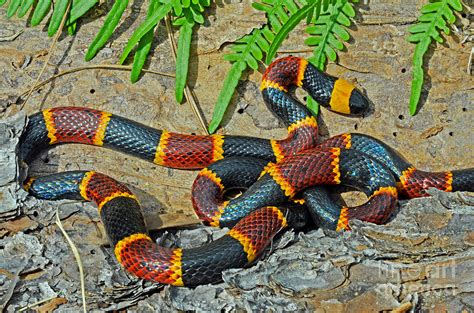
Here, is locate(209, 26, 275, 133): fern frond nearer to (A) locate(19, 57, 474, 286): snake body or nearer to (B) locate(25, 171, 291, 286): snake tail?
(A) locate(19, 57, 474, 286): snake body

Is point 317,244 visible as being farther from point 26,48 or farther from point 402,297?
point 26,48

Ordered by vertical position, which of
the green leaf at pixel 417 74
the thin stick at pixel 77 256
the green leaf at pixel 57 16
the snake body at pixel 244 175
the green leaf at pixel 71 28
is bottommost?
the thin stick at pixel 77 256

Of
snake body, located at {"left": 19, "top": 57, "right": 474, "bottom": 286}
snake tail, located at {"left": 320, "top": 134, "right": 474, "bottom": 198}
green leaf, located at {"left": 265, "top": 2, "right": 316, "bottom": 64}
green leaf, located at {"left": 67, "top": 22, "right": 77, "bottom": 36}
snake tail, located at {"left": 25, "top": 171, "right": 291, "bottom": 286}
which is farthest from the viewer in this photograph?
green leaf, located at {"left": 67, "top": 22, "right": 77, "bottom": 36}

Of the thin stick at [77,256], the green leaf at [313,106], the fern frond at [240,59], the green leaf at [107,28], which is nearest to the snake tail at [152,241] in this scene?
the thin stick at [77,256]

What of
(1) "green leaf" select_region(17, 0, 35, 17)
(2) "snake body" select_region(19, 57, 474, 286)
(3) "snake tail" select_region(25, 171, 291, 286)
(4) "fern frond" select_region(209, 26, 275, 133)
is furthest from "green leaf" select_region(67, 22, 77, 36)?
(3) "snake tail" select_region(25, 171, 291, 286)

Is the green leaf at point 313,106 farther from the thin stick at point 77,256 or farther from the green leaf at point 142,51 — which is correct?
the thin stick at point 77,256

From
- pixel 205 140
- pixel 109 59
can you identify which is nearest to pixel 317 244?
pixel 205 140
